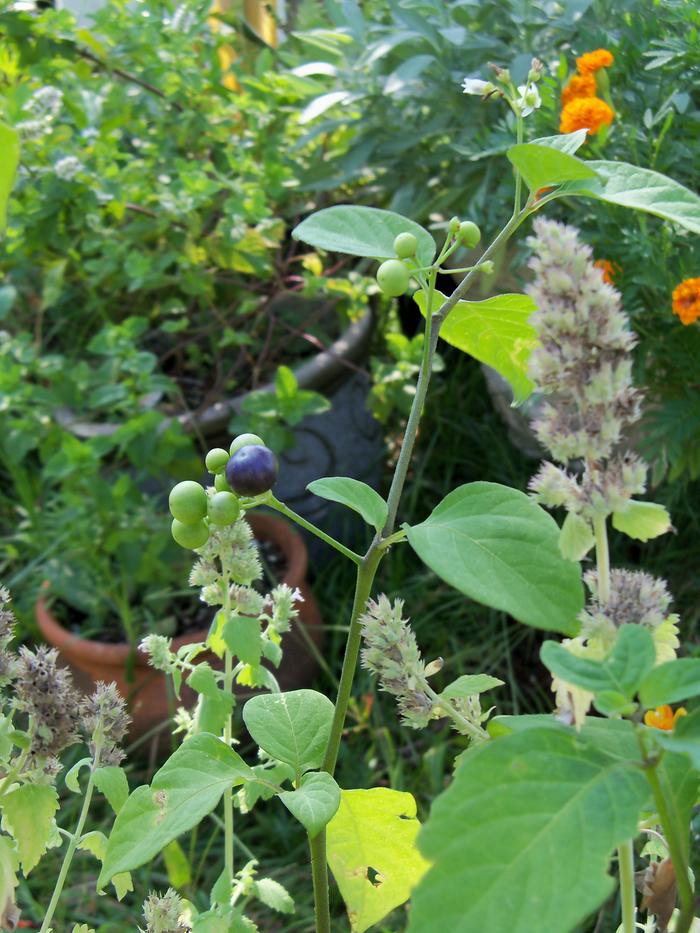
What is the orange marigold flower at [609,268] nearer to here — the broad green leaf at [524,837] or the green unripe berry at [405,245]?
the green unripe berry at [405,245]

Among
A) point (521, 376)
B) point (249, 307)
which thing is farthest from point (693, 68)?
point (521, 376)

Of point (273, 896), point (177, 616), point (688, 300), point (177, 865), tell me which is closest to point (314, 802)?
point (273, 896)

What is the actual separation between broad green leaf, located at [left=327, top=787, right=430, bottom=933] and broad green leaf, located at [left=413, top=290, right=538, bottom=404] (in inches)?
9.2

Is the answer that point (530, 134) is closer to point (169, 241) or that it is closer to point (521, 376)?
point (169, 241)

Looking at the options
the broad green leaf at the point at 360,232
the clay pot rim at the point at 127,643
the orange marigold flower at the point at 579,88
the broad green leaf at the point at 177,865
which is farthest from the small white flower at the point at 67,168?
the broad green leaf at the point at 360,232

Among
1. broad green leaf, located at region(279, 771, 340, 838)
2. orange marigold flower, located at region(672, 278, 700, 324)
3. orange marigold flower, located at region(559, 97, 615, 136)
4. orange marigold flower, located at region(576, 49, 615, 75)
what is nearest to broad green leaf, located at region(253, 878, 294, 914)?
broad green leaf, located at region(279, 771, 340, 838)

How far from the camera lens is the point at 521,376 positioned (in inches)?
22.3

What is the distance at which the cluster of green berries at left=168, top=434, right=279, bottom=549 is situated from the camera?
0.51 metres

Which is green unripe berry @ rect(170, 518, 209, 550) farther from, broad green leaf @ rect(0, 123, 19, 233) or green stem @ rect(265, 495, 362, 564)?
broad green leaf @ rect(0, 123, 19, 233)

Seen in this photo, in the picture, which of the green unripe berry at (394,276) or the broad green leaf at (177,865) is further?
the broad green leaf at (177,865)

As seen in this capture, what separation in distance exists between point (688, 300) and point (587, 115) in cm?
26

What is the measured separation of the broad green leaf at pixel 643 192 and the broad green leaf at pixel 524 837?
222 millimetres

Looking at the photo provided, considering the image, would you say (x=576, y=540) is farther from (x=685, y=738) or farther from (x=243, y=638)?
(x=243, y=638)

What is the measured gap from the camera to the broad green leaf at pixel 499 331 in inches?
21.6
